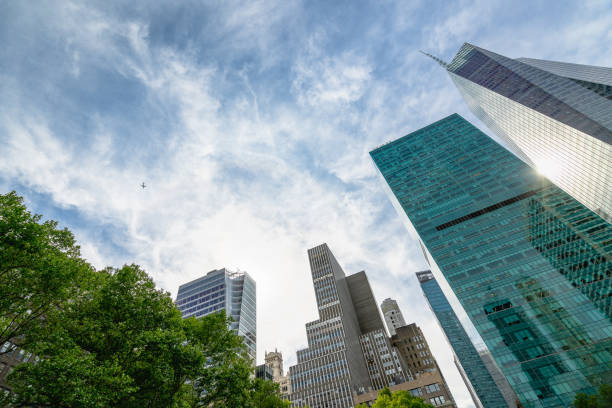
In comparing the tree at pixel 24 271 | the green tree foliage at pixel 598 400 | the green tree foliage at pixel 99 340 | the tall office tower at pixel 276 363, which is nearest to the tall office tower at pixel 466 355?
the tall office tower at pixel 276 363

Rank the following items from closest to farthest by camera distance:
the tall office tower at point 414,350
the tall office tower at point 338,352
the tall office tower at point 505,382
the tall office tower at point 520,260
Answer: the tall office tower at point 520,260, the tall office tower at point 505,382, the tall office tower at point 338,352, the tall office tower at point 414,350

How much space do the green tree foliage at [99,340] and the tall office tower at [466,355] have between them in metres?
153

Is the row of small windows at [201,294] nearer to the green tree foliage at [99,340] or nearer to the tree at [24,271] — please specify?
the green tree foliage at [99,340]

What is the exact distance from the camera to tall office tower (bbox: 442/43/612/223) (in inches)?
2445

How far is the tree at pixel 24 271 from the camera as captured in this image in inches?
525

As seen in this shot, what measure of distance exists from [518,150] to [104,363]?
390ft

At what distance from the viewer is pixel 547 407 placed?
4831cm

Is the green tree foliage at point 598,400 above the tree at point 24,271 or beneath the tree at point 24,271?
beneath

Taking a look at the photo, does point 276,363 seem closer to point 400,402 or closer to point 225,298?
point 225,298

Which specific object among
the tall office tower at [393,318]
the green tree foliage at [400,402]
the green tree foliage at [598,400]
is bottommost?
the green tree foliage at [598,400]

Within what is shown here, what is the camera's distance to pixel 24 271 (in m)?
13.2

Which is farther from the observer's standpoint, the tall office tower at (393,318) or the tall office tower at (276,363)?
the tall office tower at (393,318)

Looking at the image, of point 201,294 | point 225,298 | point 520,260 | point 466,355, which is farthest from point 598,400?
point 466,355

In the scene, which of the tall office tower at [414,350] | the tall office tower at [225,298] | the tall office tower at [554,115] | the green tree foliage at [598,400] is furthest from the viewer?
the tall office tower at [414,350]
